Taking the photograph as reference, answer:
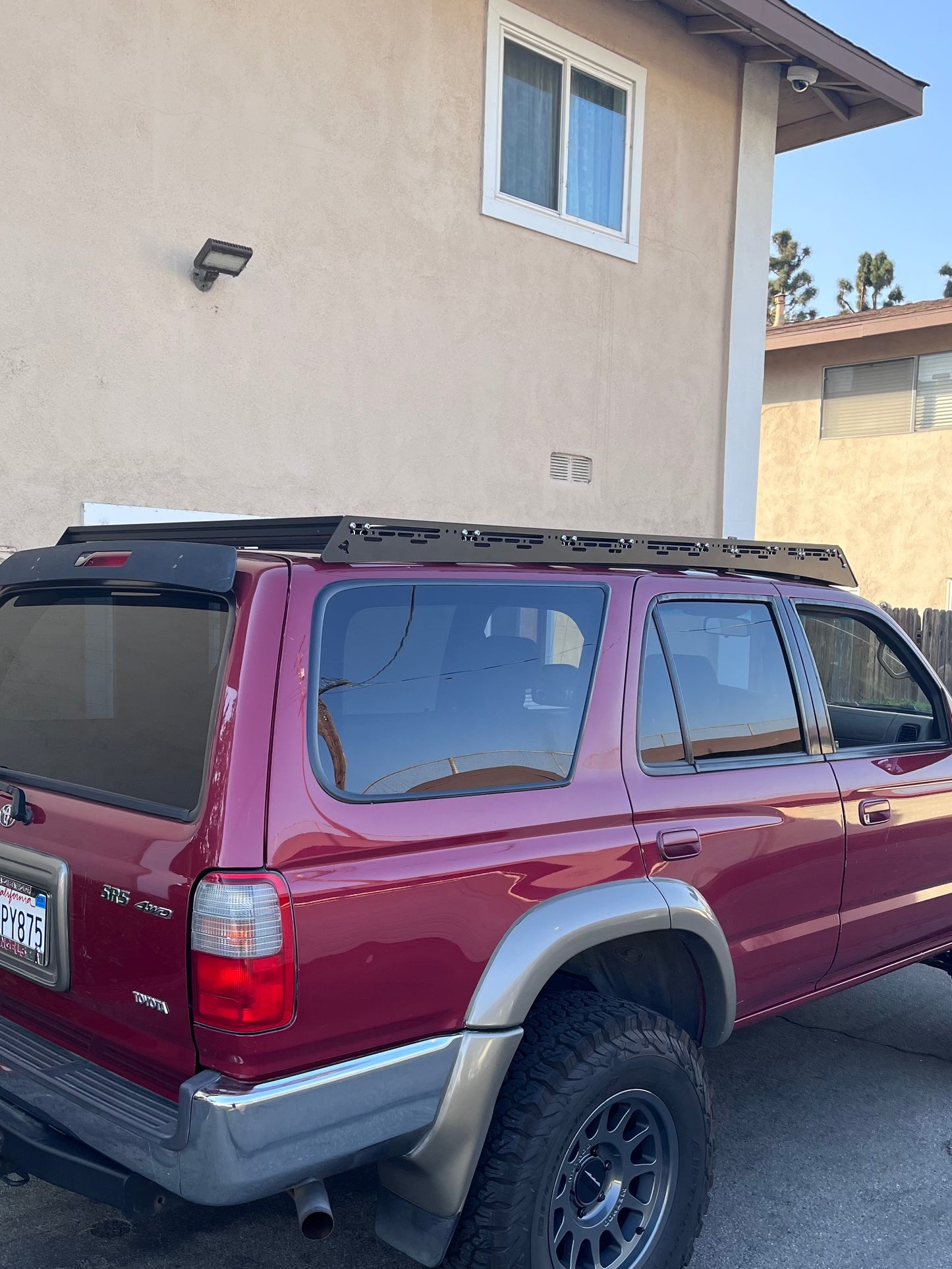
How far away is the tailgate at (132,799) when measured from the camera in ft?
7.15

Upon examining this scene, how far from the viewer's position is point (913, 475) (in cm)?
1642

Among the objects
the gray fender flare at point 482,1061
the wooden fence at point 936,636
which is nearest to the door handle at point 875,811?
the gray fender flare at point 482,1061

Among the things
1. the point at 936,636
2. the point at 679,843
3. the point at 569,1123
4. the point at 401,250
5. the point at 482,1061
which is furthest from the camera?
the point at 936,636

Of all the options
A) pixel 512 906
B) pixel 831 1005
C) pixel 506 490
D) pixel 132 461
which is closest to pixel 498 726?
pixel 512 906

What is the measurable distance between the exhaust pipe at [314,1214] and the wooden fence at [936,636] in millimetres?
11927

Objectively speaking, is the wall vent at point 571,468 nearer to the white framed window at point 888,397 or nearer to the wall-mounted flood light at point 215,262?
the wall-mounted flood light at point 215,262

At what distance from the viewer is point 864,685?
4.04 metres

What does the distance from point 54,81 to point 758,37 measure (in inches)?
230

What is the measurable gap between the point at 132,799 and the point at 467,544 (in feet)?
3.22

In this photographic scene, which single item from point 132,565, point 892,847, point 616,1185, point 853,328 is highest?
point 853,328

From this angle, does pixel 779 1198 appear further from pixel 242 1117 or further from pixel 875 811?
pixel 242 1117

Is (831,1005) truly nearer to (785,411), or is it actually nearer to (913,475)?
(913,475)

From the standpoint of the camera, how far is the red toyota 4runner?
85.1 inches

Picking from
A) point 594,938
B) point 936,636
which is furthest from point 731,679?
point 936,636
